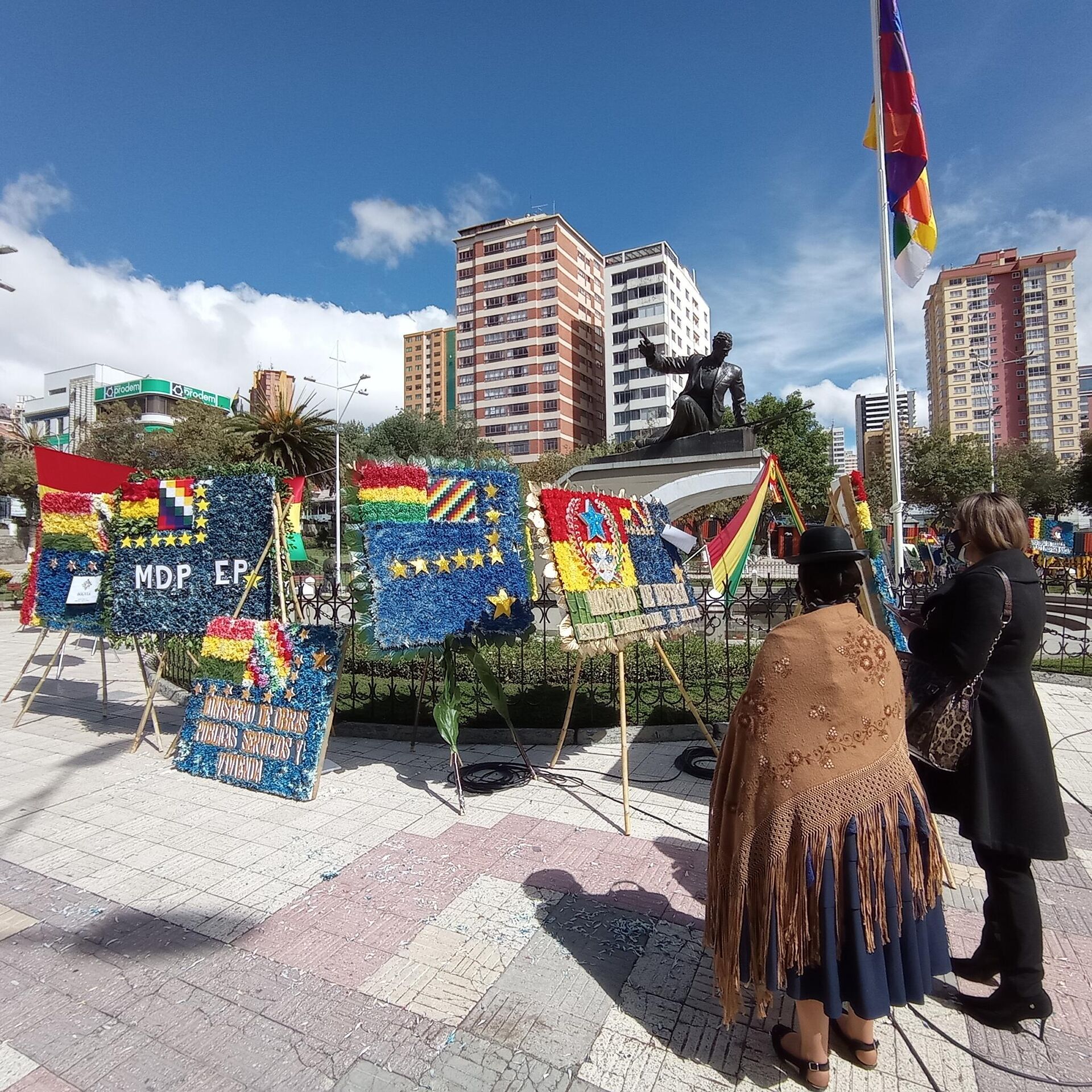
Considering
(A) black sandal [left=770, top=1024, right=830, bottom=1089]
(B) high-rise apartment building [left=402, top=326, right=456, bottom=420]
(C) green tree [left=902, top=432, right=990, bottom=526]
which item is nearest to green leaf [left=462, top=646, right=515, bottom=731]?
(A) black sandal [left=770, top=1024, right=830, bottom=1089]

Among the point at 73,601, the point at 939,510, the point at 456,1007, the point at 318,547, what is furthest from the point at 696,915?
the point at 939,510

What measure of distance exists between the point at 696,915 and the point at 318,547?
3725 cm

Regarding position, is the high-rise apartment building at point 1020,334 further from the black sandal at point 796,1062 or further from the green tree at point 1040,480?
the black sandal at point 796,1062

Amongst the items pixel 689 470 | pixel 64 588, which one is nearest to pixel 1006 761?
pixel 64 588

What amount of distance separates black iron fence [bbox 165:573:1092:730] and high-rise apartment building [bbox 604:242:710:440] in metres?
65.3

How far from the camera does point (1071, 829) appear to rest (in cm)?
441

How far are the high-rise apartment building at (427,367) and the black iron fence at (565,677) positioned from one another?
399 ft

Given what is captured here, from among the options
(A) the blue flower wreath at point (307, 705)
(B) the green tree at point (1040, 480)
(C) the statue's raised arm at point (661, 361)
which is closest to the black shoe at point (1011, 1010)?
(A) the blue flower wreath at point (307, 705)

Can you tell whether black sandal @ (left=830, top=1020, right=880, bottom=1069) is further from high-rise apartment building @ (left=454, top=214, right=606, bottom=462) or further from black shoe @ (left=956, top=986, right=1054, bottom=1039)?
high-rise apartment building @ (left=454, top=214, right=606, bottom=462)

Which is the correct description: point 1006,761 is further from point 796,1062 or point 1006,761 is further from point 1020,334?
point 1020,334

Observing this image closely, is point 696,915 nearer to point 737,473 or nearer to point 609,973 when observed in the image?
point 609,973

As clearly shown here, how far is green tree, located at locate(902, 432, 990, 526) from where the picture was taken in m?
38.2

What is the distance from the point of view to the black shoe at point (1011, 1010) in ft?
8.19

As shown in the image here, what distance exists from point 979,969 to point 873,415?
10574 centimetres
